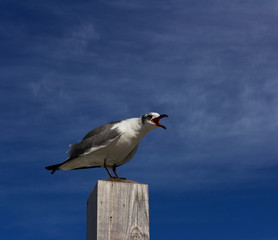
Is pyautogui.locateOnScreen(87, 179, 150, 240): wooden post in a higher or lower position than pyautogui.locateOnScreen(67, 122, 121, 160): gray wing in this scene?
lower

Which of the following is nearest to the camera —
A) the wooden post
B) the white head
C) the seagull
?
the wooden post

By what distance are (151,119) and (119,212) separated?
3162 millimetres

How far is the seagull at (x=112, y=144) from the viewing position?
7.00m

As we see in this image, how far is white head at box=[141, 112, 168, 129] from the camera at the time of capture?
716cm

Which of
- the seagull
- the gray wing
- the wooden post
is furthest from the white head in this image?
the wooden post

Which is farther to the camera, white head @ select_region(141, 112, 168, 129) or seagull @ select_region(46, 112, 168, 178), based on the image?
white head @ select_region(141, 112, 168, 129)

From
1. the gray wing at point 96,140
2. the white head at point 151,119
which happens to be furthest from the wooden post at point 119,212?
the white head at point 151,119

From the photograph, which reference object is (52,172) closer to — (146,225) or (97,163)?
(97,163)

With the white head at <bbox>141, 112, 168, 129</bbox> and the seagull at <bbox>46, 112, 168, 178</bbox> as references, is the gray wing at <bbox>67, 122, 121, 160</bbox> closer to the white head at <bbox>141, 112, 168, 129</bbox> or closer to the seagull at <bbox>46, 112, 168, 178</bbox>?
the seagull at <bbox>46, 112, 168, 178</bbox>

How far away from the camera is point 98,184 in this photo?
4.32 m

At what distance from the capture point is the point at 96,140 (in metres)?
7.06

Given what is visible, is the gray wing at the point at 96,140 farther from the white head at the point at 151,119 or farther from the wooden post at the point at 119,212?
the wooden post at the point at 119,212

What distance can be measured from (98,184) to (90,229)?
0.55m

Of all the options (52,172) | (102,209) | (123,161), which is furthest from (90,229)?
(52,172)
